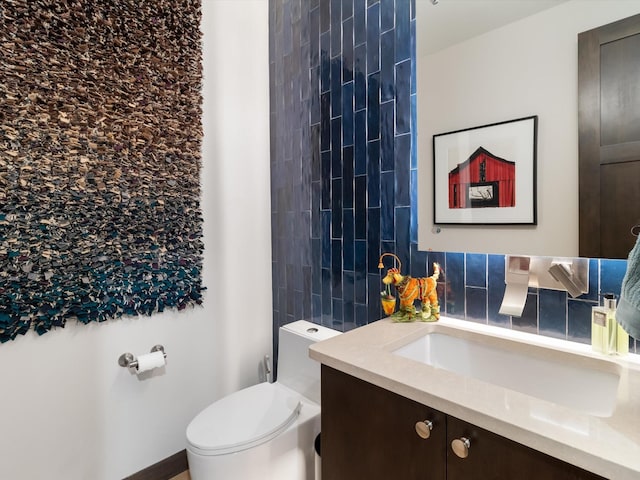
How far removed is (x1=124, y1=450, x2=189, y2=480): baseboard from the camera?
154 cm

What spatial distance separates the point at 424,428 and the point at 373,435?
0.17 meters

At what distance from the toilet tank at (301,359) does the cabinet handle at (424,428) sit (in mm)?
766

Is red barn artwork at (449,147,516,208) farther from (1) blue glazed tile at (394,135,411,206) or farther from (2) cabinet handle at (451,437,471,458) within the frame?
(2) cabinet handle at (451,437,471,458)

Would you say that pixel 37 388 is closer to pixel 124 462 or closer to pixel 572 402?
pixel 124 462

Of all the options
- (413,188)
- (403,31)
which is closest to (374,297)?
(413,188)

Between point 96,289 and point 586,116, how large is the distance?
1.80 m

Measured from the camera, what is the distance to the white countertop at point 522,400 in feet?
1.74

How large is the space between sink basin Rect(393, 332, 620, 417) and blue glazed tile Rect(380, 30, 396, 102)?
3.09ft

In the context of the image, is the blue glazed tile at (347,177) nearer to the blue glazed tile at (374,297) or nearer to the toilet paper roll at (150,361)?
the blue glazed tile at (374,297)

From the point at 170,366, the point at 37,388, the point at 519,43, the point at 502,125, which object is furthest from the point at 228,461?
the point at 519,43

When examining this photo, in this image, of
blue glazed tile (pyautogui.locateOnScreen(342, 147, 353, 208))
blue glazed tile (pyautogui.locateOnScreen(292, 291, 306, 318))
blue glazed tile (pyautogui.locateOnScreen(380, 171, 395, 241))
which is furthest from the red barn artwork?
blue glazed tile (pyautogui.locateOnScreen(292, 291, 306, 318))

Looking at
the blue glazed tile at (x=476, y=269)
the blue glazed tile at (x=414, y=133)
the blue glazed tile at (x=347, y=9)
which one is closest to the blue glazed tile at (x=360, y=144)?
the blue glazed tile at (x=414, y=133)

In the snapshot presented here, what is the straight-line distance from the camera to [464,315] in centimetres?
121

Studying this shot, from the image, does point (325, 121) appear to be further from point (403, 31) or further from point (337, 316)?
point (337, 316)
